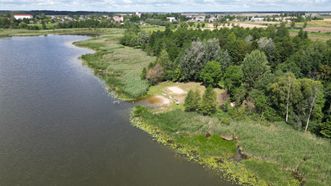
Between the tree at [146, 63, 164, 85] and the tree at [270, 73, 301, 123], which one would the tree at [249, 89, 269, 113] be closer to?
the tree at [270, 73, 301, 123]

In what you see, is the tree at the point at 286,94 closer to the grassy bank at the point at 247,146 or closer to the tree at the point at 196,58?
the grassy bank at the point at 247,146

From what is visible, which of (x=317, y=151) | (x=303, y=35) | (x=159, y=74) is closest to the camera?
(x=317, y=151)

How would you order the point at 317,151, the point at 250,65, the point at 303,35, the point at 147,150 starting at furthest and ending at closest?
the point at 303,35 < the point at 250,65 < the point at 147,150 < the point at 317,151

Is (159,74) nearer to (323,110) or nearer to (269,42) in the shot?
(269,42)

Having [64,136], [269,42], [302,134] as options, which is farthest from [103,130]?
[269,42]

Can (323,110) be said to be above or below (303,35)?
below

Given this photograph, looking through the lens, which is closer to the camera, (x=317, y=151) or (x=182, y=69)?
(x=317, y=151)

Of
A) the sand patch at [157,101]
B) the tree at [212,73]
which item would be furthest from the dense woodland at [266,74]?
the sand patch at [157,101]
